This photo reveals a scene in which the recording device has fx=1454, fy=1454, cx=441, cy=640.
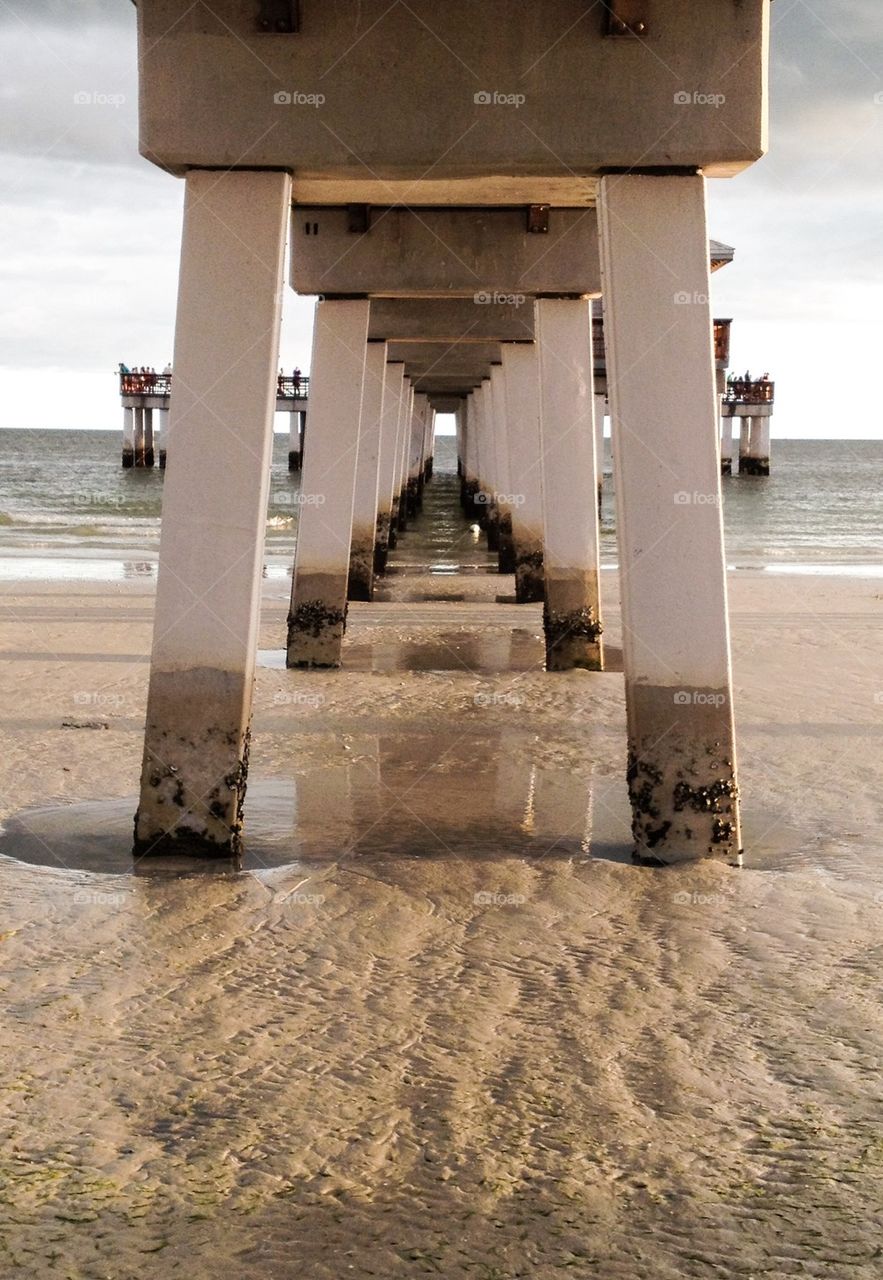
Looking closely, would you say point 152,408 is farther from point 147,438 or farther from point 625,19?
point 625,19

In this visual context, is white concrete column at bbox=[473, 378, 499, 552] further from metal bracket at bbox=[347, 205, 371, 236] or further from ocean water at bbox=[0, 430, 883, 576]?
metal bracket at bbox=[347, 205, 371, 236]

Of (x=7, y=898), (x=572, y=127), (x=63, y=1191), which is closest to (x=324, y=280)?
(x=572, y=127)

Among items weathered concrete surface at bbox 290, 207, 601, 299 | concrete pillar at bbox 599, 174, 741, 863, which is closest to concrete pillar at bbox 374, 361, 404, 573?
weathered concrete surface at bbox 290, 207, 601, 299

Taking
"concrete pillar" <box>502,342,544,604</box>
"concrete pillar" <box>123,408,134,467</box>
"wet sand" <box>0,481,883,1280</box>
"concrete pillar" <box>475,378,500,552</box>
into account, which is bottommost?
"wet sand" <box>0,481,883,1280</box>

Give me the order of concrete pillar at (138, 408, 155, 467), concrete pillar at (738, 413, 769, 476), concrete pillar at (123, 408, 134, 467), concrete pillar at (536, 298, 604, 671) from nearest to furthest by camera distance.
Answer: concrete pillar at (536, 298, 604, 671) < concrete pillar at (738, 413, 769, 476) < concrete pillar at (123, 408, 134, 467) < concrete pillar at (138, 408, 155, 467)

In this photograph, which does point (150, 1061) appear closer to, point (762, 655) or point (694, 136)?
point (694, 136)

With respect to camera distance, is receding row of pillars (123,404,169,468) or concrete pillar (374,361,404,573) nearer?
concrete pillar (374,361,404,573)

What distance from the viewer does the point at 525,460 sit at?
15.6m

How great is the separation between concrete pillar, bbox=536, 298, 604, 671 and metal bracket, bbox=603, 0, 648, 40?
5.23m

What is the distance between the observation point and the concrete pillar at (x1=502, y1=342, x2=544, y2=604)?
15719mm

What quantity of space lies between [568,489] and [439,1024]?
7671 millimetres

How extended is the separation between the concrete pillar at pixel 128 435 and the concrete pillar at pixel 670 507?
191 feet

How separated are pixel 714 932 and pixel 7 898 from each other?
2.67 meters

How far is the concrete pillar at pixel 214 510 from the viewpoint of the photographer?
20.2 feet
